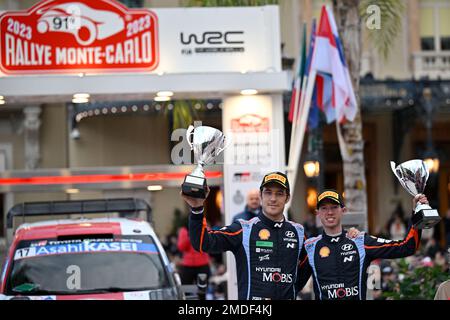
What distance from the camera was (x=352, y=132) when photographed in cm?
1180

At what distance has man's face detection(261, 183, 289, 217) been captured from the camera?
18.7 feet

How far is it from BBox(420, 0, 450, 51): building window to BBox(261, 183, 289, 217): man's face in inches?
750

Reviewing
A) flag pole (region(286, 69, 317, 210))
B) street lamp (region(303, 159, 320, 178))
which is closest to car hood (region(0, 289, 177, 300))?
flag pole (region(286, 69, 317, 210))

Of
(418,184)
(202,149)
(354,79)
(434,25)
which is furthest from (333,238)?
(434,25)

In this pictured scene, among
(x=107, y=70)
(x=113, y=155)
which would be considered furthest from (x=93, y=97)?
(x=113, y=155)

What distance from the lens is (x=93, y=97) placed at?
36.0 feet

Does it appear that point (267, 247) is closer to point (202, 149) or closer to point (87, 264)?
point (202, 149)

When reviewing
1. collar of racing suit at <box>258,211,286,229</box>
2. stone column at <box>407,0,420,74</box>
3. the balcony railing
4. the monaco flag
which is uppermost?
stone column at <box>407,0,420,74</box>

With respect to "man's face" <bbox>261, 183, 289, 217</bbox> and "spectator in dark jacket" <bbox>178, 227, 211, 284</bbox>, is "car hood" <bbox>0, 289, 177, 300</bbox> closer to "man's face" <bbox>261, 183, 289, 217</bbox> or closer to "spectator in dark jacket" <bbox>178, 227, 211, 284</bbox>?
"man's face" <bbox>261, 183, 289, 217</bbox>

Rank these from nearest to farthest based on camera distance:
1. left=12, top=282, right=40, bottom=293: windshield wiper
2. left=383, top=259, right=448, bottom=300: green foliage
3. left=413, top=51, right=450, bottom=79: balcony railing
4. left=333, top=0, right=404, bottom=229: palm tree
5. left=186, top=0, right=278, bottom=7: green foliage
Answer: left=12, top=282, right=40, bottom=293: windshield wiper < left=383, top=259, right=448, bottom=300: green foliage < left=333, top=0, right=404, bottom=229: palm tree < left=186, top=0, right=278, bottom=7: green foliage < left=413, top=51, right=450, bottom=79: balcony railing

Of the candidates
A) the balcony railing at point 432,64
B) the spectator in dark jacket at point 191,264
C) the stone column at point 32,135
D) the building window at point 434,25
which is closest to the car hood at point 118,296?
the spectator in dark jacket at point 191,264

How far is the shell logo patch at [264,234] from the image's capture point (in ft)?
18.7
